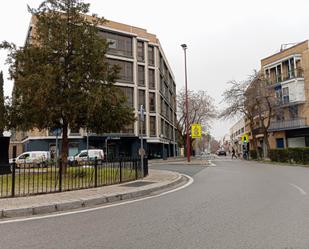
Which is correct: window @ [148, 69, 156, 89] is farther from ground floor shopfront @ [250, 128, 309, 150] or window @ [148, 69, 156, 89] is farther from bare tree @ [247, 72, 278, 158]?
ground floor shopfront @ [250, 128, 309, 150]

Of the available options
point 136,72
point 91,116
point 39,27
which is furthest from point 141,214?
point 136,72

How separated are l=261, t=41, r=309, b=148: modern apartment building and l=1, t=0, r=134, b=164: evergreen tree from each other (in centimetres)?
3156

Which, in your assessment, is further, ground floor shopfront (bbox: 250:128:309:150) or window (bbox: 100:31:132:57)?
window (bbox: 100:31:132:57)

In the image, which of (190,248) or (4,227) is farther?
(4,227)

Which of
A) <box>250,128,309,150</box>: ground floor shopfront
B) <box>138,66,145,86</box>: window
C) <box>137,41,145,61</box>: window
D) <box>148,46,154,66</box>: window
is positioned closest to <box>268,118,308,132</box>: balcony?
<box>250,128,309,150</box>: ground floor shopfront

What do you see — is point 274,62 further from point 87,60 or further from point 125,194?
point 125,194

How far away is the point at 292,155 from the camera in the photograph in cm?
2881

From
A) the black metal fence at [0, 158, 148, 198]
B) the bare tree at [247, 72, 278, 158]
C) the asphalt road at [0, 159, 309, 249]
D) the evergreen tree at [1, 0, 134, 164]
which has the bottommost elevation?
the asphalt road at [0, 159, 309, 249]

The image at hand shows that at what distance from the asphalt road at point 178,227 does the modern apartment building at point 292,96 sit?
3655 cm

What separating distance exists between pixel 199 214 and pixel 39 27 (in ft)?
42.4

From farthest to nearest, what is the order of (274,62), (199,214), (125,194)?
(274,62), (125,194), (199,214)

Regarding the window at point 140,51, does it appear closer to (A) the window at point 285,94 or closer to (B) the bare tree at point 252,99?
(B) the bare tree at point 252,99

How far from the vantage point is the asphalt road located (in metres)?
5.17

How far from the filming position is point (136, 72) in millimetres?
48406
